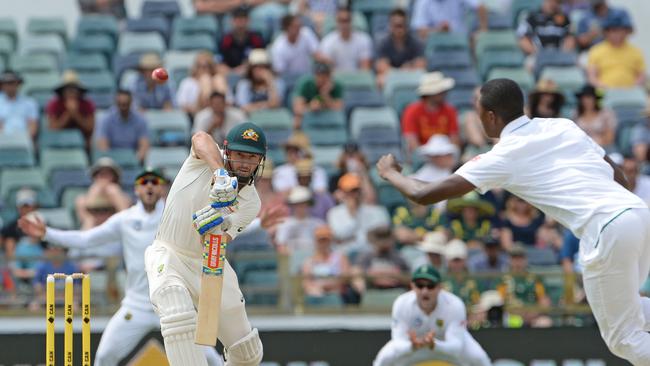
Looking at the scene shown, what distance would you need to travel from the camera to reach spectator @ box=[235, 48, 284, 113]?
48.0 feet

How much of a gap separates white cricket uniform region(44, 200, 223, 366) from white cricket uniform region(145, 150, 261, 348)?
2.04 m

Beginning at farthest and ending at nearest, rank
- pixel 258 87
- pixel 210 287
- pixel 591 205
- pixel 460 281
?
pixel 258 87, pixel 460 281, pixel 210 287, pixel 591 205

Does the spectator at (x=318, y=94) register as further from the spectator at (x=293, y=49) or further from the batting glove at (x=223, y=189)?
the batting glove at (x=223, y=189)

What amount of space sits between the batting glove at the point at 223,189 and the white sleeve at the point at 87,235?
2581mm

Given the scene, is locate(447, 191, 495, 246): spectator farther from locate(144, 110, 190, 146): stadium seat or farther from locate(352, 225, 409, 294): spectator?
locate(144, 110, 190, 146): stadium seat

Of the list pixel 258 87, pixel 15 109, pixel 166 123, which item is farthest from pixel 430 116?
pixel 15 109

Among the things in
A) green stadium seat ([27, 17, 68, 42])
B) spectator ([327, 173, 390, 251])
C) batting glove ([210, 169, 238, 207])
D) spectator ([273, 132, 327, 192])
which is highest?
green stadium seat ([27, 17, 68, 42])

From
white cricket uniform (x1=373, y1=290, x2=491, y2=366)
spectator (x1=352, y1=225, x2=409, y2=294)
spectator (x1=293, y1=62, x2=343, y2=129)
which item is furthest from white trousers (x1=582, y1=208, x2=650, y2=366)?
spectator (x1=293, y1=62, x2=343, y2=129)

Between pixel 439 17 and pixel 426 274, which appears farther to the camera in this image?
pixel 439 17

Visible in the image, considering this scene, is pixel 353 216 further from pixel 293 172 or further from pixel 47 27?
pixel 47 27

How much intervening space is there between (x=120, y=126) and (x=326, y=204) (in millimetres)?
2345

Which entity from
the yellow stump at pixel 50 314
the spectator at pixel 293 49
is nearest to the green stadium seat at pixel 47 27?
the spectator at pixel 293 49

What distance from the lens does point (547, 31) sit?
16.0 metres

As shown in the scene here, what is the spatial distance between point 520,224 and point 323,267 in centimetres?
200
